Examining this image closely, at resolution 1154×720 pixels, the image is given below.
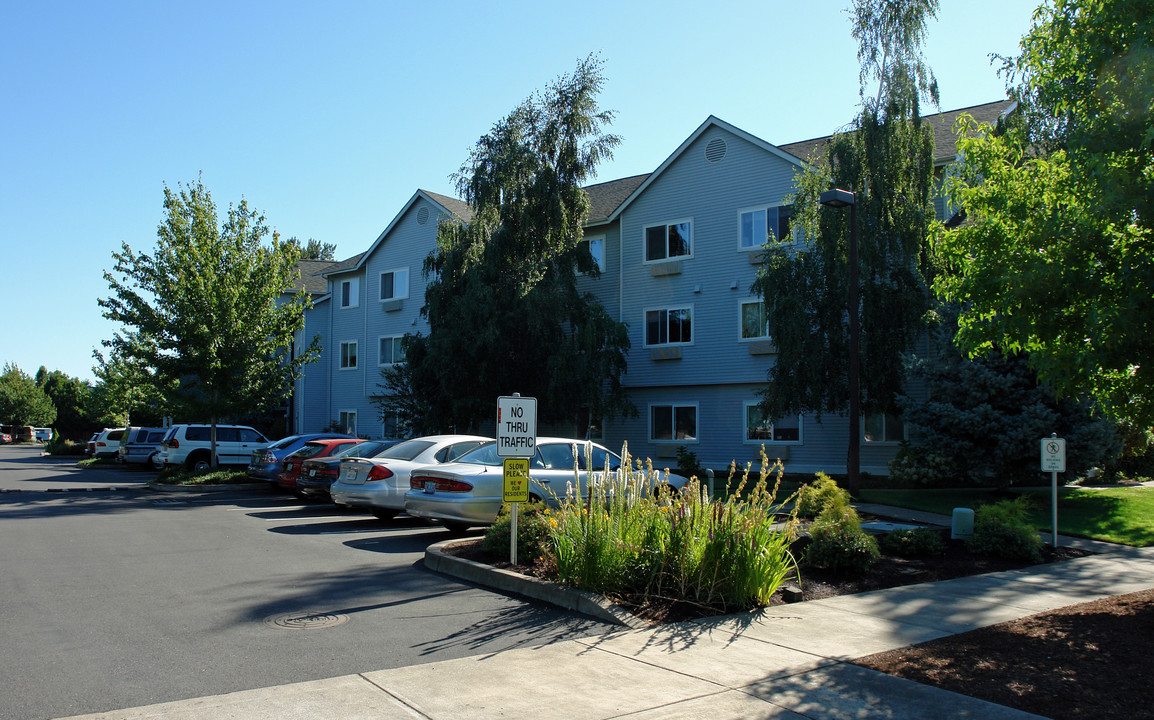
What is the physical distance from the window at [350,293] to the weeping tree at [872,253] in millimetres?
23317

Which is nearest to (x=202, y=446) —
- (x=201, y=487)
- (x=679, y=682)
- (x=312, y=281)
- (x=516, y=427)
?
(x=201, y=487)

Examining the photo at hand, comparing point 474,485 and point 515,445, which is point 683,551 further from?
point 474,485

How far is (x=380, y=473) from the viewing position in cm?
1432

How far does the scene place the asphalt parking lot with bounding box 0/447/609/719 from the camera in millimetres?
5699

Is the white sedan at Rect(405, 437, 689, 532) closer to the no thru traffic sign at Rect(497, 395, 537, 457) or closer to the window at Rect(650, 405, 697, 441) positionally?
the no thru traffic sign at Rect(497, 395, 537, 457)

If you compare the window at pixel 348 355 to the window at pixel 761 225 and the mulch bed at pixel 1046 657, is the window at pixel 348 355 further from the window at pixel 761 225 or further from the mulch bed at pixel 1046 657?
the mulch bed at pixel 1046 657

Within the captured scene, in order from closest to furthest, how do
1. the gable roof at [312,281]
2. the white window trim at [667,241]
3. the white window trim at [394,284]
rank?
the white window trim at [667,241] < the white window trim at [394,284] < the gable roof at [312,281]

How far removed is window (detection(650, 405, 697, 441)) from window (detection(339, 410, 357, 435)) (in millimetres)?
16500

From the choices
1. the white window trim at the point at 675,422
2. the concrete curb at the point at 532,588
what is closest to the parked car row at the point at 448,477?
the concrete curb at the point at 532,588

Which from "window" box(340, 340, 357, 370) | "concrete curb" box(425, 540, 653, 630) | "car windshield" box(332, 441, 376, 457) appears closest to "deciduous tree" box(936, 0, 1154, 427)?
"concrete curb" box(425, 540, 653, 630)

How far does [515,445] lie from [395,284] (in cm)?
2900

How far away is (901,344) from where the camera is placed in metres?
20.7

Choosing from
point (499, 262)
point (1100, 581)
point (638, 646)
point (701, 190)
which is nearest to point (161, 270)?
point (499, 262)

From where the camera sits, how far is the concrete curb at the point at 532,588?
24.9 ft
